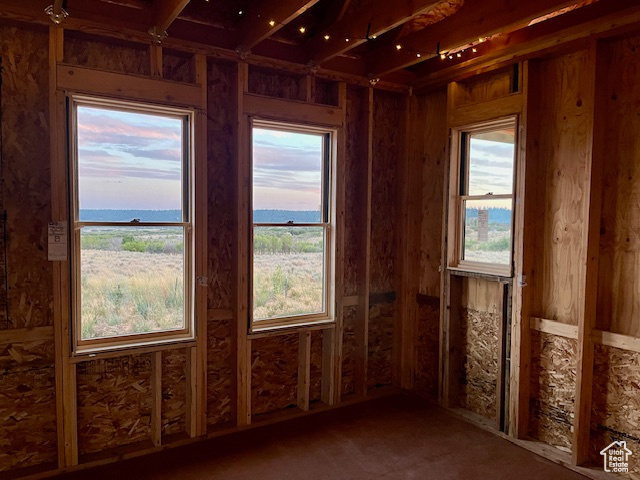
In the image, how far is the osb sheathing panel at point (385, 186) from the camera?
414cm

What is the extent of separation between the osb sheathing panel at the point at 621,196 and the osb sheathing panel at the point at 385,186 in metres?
1.78

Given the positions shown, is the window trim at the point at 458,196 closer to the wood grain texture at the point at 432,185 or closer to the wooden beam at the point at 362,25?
the wood grain texture at the point at 432,185

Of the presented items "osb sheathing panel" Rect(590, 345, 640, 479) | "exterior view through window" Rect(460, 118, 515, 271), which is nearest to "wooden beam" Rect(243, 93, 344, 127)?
"exterior view through window" Rect(460, 118, 515, 271)

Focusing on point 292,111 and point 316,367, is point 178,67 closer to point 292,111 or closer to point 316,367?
point 292,111

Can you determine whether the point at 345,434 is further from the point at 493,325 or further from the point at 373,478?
the point at 493,325

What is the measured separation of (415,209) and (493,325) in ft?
4.27

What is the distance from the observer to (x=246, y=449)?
124 inches

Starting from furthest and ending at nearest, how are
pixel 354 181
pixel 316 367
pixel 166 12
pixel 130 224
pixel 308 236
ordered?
1. pixel 354 181
2. pixel 316 367
3. pixel 308 236
4. pixel 130 224
5. pixel 166 12

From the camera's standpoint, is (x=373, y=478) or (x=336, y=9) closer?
(x=373, y=478)

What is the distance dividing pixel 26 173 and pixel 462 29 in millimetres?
3138

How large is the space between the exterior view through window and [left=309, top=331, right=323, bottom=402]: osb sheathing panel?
4.93ft

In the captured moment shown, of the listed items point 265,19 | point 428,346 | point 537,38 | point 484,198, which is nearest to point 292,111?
point 265,19

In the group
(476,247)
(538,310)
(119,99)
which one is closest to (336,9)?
(119,99)

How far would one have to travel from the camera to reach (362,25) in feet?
10.2
